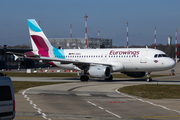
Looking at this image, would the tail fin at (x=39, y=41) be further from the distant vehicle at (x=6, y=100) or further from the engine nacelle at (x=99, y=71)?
the distant vehicle at (x=6, y=100)

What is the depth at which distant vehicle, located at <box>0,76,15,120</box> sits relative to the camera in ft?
38.8

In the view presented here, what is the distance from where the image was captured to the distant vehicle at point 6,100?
11.8 metres

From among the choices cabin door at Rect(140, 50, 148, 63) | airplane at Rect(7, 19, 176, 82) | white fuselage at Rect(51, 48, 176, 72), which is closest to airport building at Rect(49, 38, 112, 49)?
airplane at Rect(7, 19, 176, 82)

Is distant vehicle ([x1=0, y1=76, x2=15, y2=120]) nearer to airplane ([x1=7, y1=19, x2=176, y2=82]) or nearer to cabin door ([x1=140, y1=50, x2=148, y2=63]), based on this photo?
airplane ([x1=7, y1=19, x2=176, y2=82])

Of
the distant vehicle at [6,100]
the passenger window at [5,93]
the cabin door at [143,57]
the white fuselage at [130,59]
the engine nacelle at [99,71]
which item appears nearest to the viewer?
the distant vehicle at [6,100]

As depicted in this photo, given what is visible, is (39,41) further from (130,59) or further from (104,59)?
(130,59)

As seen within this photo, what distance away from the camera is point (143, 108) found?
17625 mm

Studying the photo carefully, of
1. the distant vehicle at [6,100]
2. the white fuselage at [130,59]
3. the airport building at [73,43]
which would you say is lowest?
the distant vehicle at [6,100]

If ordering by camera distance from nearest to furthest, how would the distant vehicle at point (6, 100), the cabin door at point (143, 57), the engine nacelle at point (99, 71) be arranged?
the distant vehicle at point (6, 100)
the engine nacelle at point (99, 71)
the cabin door at point (143, 57)

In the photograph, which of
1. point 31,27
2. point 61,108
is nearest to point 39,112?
point 61,108

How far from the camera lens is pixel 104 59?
4138 cm

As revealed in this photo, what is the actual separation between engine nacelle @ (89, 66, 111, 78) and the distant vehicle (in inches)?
1032

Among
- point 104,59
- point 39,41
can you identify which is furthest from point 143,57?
point 39,41

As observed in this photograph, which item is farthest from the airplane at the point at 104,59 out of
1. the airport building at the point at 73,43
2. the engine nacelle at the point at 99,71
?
the airport building at the point at 73,43
